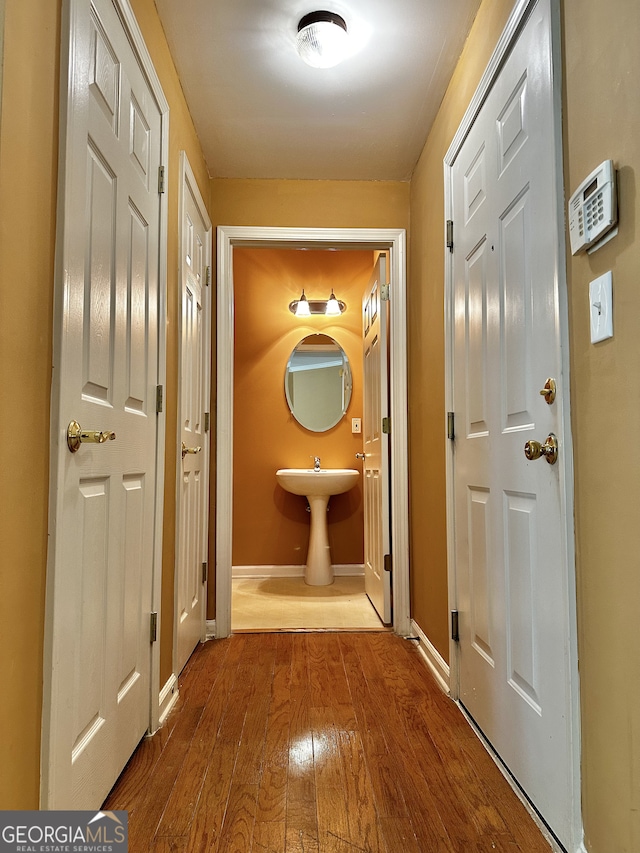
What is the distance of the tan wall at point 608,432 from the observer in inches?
37.9

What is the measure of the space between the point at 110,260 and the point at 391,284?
6.00ft

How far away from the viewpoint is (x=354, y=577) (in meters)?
4.17

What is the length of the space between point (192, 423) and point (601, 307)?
5.98 ft

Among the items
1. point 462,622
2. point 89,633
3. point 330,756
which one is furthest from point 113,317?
point 462,622

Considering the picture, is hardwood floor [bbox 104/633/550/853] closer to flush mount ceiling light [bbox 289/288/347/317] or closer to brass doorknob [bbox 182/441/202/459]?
brass doorknob [bbox 182/441/202/459]

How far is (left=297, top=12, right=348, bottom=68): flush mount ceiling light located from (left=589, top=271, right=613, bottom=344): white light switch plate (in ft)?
4.49

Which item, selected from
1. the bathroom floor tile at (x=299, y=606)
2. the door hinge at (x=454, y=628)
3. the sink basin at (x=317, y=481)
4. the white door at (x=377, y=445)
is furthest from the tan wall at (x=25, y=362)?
the sink basin at (x=317, y=481)

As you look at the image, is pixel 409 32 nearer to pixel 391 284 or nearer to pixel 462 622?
pixel 391 284

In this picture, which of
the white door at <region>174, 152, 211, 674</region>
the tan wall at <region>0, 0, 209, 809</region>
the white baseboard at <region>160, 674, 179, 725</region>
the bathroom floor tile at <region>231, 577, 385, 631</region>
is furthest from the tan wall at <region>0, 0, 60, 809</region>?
the bathroom floor tile at <region>231, 577, 385, 631</region>

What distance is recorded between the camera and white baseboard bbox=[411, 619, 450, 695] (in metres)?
2.13

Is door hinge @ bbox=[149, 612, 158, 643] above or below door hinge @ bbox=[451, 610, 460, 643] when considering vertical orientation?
above

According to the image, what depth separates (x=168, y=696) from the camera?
1965 millimetres

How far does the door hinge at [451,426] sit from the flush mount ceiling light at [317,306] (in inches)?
92.0

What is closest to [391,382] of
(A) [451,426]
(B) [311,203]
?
(A) [451,426]
